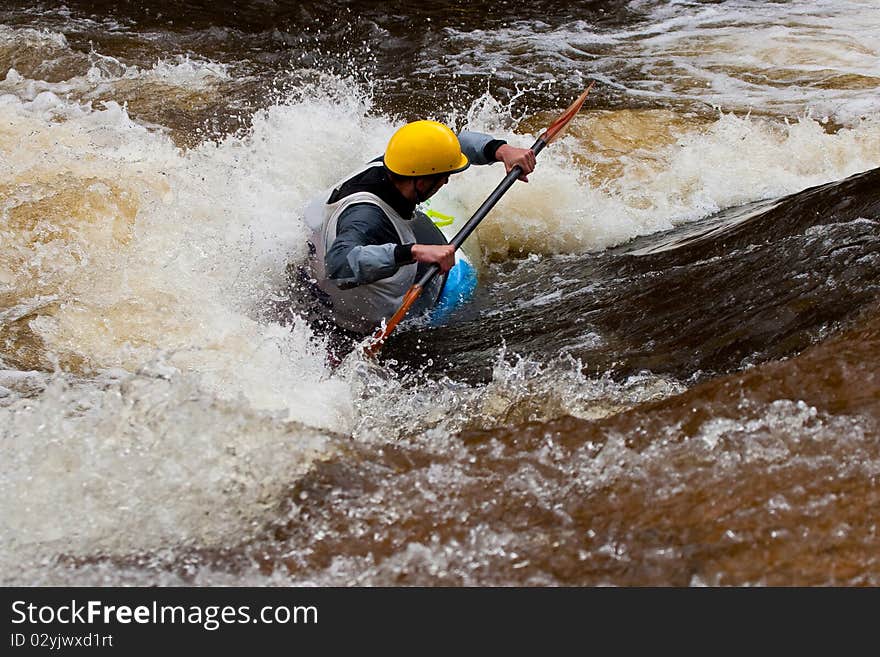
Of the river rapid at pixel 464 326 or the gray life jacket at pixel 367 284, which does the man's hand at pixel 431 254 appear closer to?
the gray life jacket at pixel 367 284

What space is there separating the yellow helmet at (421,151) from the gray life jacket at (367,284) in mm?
184

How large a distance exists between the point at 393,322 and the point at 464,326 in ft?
1.57

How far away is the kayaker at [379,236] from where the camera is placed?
389 centimetres

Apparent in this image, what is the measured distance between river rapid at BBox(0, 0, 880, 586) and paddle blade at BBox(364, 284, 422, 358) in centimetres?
9

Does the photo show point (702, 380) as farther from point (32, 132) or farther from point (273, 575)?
point (32, 132)

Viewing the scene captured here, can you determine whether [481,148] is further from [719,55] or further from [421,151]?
[719,55]

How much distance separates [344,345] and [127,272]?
1198 mm

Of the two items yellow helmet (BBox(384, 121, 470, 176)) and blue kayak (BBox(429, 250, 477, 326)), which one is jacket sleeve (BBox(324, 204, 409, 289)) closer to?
yellow helmet (BBox(384, 121, 470, 176))

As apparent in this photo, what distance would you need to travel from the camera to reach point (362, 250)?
387 centimetres

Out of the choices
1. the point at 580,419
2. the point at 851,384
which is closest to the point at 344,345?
the point at 580,419

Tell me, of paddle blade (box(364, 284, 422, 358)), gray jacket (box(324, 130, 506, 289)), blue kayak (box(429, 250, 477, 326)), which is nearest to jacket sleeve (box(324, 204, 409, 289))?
gray jacket (box(324, 130, 506, 289))

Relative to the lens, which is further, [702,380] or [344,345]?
[344,345]

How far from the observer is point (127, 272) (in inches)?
181

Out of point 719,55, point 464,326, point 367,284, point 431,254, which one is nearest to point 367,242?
point 367,284
